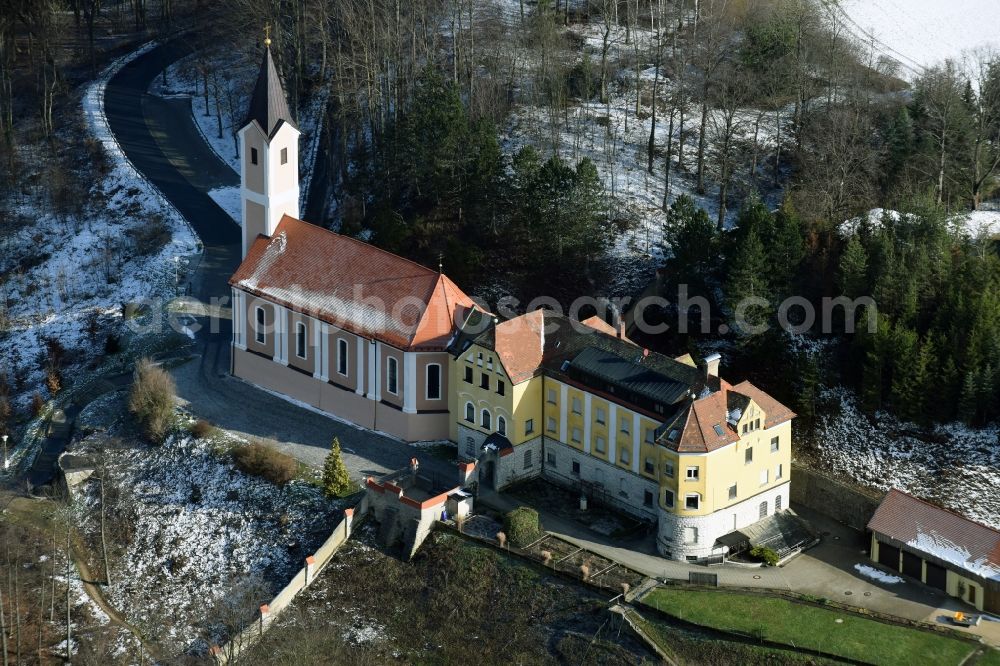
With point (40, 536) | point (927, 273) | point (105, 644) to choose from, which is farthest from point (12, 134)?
point (927, 273)

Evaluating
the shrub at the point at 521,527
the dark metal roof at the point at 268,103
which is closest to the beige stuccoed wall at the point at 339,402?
the shrub at the point at 521,527

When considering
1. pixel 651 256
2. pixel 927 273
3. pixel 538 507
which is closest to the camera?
pixel 538 507

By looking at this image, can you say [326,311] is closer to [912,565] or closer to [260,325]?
[260,325]

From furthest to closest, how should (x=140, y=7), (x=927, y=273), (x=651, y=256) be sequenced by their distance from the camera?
1. (x=140, y=7)
2. (x=651, y=256)
3. (x=927, y=273)

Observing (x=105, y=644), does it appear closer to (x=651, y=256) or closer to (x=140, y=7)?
(x=651, y=256)

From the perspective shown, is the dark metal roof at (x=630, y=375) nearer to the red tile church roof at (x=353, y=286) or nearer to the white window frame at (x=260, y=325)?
the red tile church roof at (x=353, y=286)
